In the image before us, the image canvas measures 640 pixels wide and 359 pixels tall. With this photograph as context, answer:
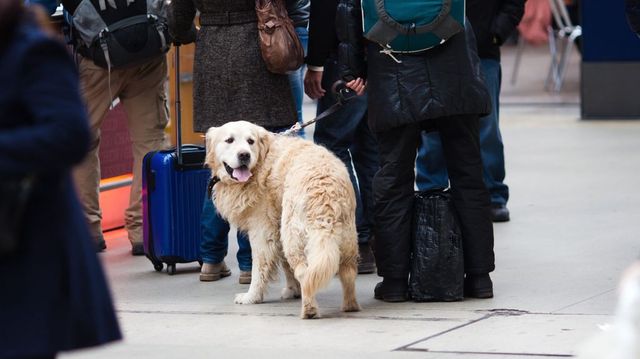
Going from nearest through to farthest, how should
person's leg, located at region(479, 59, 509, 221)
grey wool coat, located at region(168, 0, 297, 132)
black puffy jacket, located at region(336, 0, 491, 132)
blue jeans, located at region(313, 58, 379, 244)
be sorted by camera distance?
black puffy jacket, located at region(336, 0, 491, 132)
grey wool coat, located at region(168, 0, 297, 132)
blue jeans, located at region(313, 58, 379, 244)
person's leg, located at region(479, 59, 509, 221)

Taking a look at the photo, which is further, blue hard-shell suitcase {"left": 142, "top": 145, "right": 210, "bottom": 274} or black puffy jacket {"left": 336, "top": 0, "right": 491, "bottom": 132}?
blue hard-shell suitcase {"left": 142, "top": 145, "right": 210, "bottom": 274}

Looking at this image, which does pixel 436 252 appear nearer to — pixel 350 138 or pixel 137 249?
pixel 350 138

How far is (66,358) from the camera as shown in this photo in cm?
555

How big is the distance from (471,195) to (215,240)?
5.02 feet

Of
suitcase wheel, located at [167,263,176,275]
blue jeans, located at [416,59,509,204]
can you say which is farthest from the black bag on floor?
blue jeans, located at [416,59,509,204]

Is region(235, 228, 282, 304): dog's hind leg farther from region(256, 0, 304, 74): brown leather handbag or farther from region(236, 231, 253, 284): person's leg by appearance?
region(256, 0, 304, 74): brown leather handbag

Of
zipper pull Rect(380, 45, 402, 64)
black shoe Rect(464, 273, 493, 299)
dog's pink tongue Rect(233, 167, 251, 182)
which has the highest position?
zipper pull Rect(380, 45, 402, 64)

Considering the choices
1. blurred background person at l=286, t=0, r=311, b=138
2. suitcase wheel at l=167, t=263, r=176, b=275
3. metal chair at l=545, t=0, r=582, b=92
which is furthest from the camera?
metal chair at l=545, t=0, r=582, b=92

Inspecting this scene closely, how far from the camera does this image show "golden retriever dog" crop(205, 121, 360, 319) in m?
5.92

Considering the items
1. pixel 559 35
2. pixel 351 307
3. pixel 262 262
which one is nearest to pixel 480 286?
pixel 351 307

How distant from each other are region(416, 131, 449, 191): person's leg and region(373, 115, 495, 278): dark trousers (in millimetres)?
2114

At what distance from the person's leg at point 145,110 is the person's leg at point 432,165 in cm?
169

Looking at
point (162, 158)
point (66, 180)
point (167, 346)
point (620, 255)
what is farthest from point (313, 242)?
point (66, 180)

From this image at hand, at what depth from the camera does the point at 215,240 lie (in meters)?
7.11
